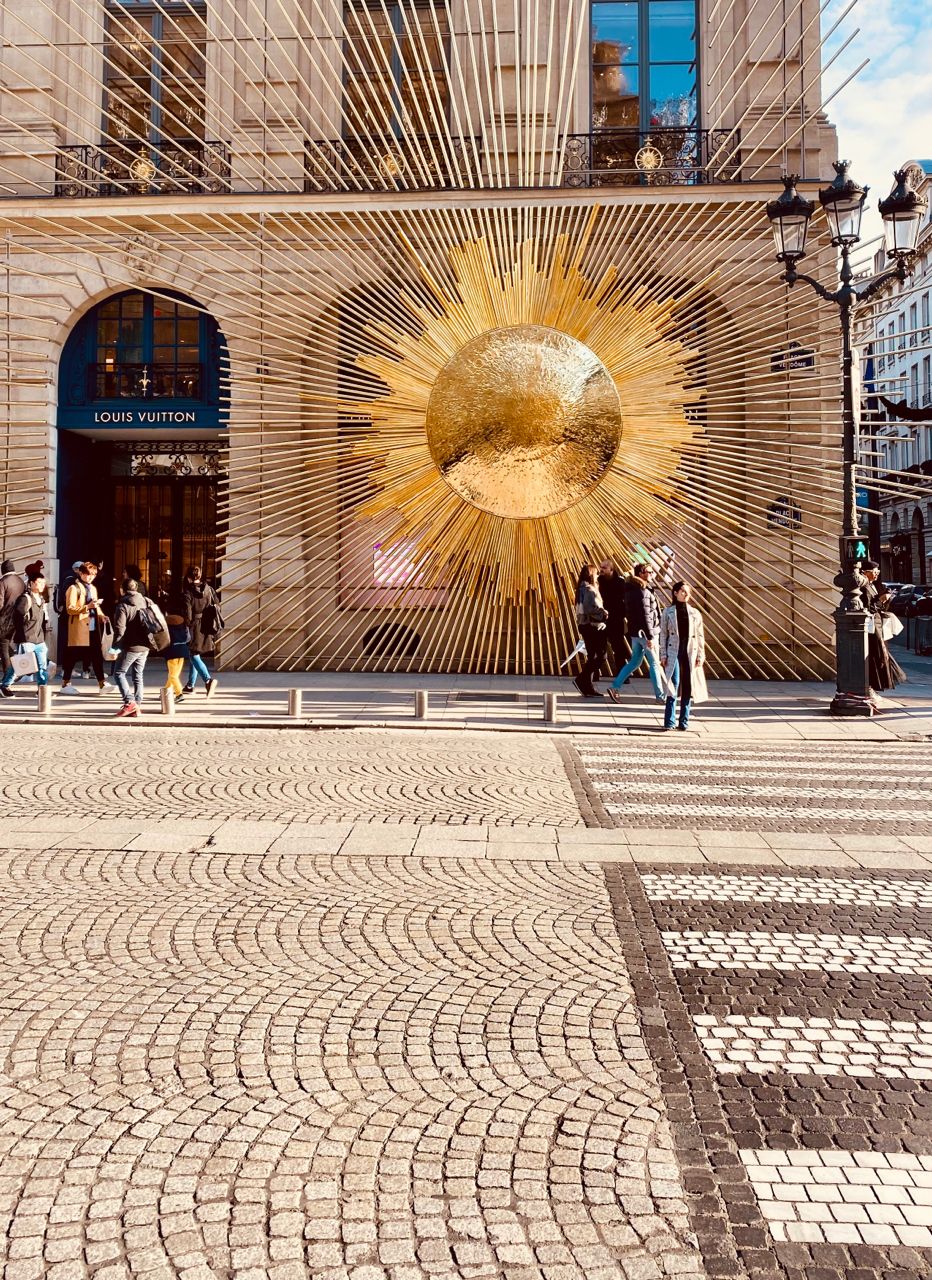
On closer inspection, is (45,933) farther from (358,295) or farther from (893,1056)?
(358,295)

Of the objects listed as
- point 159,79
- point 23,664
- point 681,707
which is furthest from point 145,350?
point 681,707

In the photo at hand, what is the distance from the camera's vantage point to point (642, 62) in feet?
51.1

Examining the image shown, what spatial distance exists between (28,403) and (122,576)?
3.65 m

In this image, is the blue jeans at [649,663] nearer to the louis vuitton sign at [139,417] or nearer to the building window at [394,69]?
the building window at [394,69]

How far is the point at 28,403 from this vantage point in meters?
15.8

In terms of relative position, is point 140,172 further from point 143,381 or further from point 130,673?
point 130,673

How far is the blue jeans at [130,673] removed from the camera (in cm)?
1113

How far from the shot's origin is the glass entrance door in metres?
18.3

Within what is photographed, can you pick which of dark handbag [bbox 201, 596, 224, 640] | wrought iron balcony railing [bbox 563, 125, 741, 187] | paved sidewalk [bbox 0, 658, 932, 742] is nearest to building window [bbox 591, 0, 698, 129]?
wrought iron balcony railing [bbox 563, 125, 741, 187]

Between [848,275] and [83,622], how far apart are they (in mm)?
10298

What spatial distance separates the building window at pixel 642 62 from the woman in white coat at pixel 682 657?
29.5 feet

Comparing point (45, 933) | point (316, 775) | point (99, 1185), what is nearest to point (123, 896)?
point (45, 933)

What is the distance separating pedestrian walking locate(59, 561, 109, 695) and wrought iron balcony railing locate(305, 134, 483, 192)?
21.5ft

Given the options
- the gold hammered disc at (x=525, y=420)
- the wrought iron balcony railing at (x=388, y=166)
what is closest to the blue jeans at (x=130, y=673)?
the gold hammered disc at (x=525, y=420)
